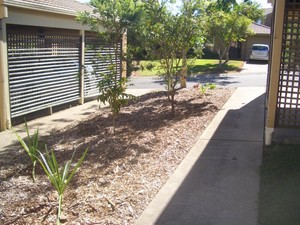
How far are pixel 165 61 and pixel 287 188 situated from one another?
4974mm

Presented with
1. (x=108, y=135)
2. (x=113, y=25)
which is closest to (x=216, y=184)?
(x=108, y=135)

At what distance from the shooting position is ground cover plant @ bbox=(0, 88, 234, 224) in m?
4.44

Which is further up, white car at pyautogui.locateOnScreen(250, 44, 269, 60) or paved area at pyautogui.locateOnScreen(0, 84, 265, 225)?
white car at pyautogui.locateOnScreen(250, 44, 269, 60)

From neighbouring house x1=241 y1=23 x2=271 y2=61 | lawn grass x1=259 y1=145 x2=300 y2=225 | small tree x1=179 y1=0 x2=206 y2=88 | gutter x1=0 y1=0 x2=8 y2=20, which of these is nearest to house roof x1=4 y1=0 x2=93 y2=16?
gutter x1=0 y1=0 x2=8 y2=20

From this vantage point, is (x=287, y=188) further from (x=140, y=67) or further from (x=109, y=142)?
(x=140, y=67)

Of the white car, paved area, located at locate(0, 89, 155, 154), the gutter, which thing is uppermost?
the gutter

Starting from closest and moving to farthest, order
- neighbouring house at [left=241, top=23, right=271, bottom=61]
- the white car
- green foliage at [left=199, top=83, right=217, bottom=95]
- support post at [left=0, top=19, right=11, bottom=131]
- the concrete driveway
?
support post at [left=0, top=19, right=11, bottom=131]
green foliage at [left=199, top=83, right=217, bottom=95]
the concrete driveway
the white car
neighbouring house at [left=241, top=23, right=271, bottom=61]

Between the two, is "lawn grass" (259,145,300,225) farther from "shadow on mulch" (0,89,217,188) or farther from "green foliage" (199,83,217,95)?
"green foliage" (199,83,217,95)

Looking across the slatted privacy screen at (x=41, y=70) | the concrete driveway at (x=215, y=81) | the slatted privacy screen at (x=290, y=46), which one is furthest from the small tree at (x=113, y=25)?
the concrete driveway at (x=215, y=81)

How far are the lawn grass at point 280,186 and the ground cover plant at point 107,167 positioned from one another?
1354mm

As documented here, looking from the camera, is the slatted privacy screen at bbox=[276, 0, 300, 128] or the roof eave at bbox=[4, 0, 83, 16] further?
the roof eave at bbox=[4, 0, 83, 16]

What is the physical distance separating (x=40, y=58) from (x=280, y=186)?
7156 mm

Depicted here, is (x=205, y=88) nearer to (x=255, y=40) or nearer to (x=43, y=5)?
(x=43, y=5)

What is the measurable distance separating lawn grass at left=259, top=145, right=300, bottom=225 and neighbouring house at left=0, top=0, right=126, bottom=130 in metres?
3.73
